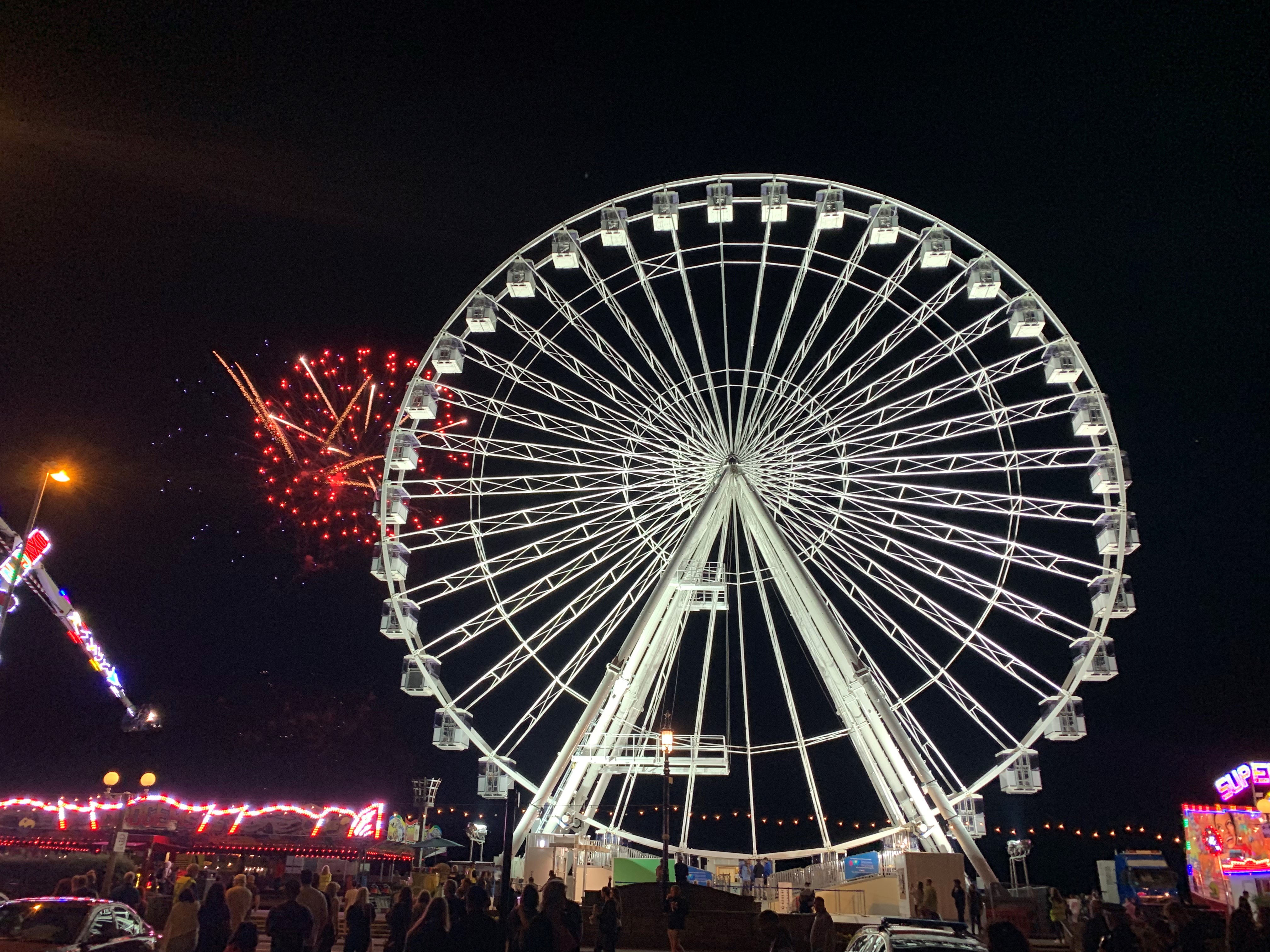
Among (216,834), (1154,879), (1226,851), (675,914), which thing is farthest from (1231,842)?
(216,834)

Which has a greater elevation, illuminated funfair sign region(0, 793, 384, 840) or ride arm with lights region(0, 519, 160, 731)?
ride arm with lights region(0, 519, 160, 731)

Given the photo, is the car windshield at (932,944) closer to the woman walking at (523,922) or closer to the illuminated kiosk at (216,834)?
the woman walking at (523,922)

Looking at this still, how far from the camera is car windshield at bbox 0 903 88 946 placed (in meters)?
8.90

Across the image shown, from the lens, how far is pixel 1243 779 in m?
36.8

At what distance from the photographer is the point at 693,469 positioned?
76.3 ft

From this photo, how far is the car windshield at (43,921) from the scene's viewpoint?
29.2ft

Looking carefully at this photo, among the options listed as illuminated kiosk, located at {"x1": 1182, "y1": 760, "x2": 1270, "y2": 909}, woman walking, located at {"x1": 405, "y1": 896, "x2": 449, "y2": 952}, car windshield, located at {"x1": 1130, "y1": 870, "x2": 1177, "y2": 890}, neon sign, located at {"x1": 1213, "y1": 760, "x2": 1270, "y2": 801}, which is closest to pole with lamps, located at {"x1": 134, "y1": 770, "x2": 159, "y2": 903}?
woman walking, located at {"x1": 405, "y1": 896, "x2": 449, "y2": 952}

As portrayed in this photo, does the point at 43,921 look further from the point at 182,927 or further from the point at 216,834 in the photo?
the point at 216,834

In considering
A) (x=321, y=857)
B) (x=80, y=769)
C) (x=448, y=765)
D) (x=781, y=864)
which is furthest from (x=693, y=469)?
(x=781, y=864)

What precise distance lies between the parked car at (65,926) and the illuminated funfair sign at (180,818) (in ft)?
112

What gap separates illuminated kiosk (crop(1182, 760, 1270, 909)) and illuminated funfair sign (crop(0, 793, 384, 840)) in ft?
114

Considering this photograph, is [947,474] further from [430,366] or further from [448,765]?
[448,765]

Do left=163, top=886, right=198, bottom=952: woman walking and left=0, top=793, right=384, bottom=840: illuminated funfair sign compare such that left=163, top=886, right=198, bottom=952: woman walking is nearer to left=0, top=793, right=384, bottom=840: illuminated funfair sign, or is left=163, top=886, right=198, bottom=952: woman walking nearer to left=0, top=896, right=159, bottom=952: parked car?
left=0, top=896, right=159, bottom=952: parked car

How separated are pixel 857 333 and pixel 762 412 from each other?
3.28m
